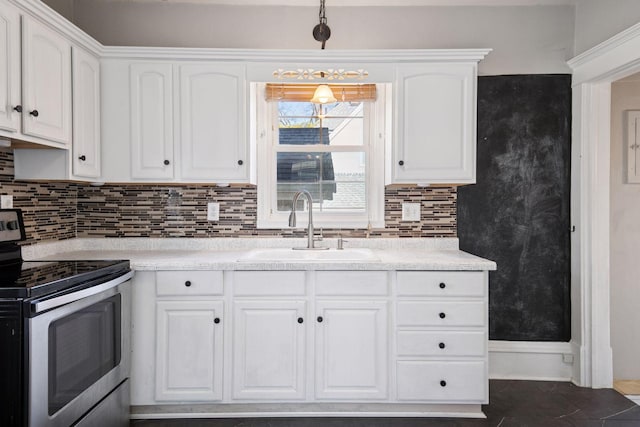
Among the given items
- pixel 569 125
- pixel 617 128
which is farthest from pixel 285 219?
pixel 617 128

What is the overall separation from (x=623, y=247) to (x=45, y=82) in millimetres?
3752

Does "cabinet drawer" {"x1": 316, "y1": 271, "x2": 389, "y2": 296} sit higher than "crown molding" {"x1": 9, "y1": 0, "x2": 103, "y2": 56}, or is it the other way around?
"crown molding" {"x1": 9, "y1": 0, "x2": 103, "y2": 56}

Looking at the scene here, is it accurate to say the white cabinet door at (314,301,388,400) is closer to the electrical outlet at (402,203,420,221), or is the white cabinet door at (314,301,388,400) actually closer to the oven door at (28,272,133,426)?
the electrical outlet at (402,203,420,221)

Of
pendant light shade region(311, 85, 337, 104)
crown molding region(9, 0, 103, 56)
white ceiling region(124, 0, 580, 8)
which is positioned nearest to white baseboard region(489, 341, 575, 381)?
pendant light shade region(311, 85, 337, 104)

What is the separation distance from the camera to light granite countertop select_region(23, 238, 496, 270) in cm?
220

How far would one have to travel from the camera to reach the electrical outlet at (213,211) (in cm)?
279

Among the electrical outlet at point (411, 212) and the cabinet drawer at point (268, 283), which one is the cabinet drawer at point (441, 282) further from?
the electrical outlet at point (411, 212)

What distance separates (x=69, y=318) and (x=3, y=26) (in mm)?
1247

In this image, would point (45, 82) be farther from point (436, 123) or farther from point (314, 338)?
point (436, 123)

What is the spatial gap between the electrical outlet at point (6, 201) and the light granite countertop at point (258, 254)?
0.84 ft

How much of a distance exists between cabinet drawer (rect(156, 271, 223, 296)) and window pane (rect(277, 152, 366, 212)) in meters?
0.83

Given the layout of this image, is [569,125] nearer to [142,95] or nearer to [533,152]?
[533,152]

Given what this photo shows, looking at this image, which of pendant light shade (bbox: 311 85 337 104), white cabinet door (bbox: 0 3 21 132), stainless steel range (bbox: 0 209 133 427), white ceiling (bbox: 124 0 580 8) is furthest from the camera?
white ceiling (bbox: 124 0 580 8)

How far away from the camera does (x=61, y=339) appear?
164cm
